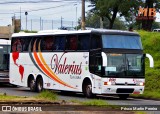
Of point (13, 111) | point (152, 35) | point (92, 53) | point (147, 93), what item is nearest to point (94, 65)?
point (92, 53)

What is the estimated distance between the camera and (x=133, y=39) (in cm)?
2836

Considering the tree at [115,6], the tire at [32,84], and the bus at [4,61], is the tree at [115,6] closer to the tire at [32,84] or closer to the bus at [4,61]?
the bus at [4,61]

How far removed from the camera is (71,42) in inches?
1182

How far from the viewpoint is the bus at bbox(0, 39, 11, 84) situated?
37656 millimetres

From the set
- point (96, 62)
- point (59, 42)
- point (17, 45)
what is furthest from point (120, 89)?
point (17, 45)

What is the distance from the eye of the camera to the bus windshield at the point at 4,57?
3800cm

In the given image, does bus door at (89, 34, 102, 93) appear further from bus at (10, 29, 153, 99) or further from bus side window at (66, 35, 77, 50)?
bus side window at (66, 35, 77, 50)

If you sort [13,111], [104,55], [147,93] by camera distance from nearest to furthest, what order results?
[13,111]
[104,55]
[147,93]

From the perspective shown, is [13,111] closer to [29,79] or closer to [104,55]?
[104,55]

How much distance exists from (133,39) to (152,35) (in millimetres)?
18243

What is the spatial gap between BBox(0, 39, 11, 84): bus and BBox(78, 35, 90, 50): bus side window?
32.6 feet

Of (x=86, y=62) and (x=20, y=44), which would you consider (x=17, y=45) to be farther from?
(x=86, y=62)

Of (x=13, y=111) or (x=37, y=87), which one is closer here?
(x=13, y=111)

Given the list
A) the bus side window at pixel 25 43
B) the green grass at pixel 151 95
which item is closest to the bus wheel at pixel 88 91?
the green grass at pixel 151 95
